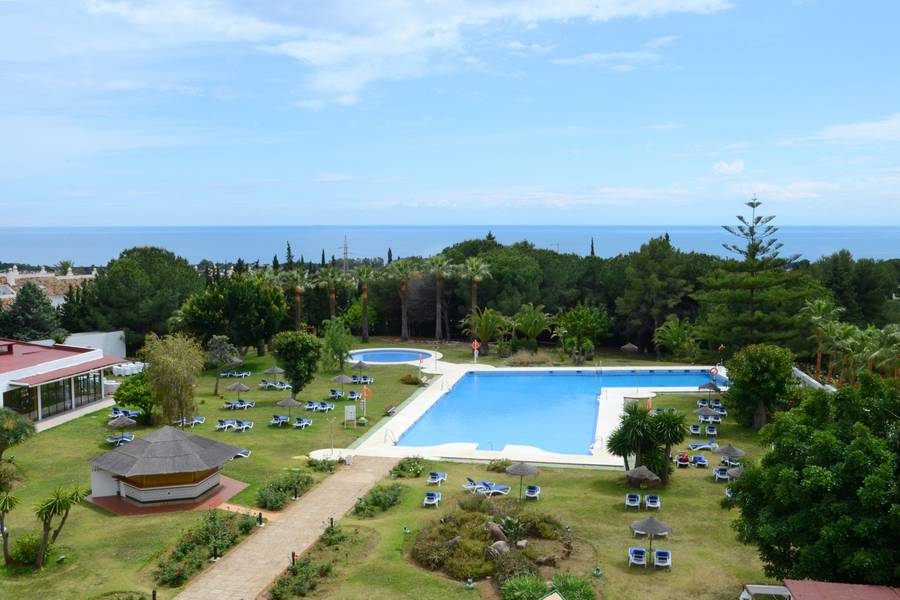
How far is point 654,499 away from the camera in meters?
19.1

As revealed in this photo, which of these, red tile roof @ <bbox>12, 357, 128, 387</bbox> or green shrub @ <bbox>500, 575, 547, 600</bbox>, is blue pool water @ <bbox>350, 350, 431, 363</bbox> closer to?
red tile roof @ <bbox>12, 357, 128, 387</bbox>

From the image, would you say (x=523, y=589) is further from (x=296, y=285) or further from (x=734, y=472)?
(x=296, y=285)

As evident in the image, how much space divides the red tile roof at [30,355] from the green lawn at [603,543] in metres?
18.2

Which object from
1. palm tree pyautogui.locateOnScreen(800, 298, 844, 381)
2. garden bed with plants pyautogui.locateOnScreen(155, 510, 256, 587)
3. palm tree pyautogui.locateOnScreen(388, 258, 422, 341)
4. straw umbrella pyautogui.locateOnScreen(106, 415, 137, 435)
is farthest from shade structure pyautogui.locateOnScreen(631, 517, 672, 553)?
palm tree pyautogui.locateOnScreen(388, 258, 422, 341)

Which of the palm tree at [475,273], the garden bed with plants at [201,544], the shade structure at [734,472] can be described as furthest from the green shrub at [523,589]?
the palm tree at [475,273]

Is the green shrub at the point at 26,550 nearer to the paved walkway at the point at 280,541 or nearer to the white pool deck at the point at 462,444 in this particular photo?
the paved walkway at the point at 280,541

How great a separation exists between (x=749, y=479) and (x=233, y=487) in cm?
1405

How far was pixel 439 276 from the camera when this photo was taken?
48688mm

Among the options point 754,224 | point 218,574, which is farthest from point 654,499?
point 754,224

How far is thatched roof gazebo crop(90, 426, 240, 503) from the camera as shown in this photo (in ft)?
63.2

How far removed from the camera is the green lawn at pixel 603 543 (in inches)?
558

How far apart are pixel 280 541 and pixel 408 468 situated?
6338 millimetres

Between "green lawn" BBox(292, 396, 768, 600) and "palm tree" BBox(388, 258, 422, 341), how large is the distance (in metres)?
27.0

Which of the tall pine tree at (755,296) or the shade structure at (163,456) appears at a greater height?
the tall pine tree at (755,296)
